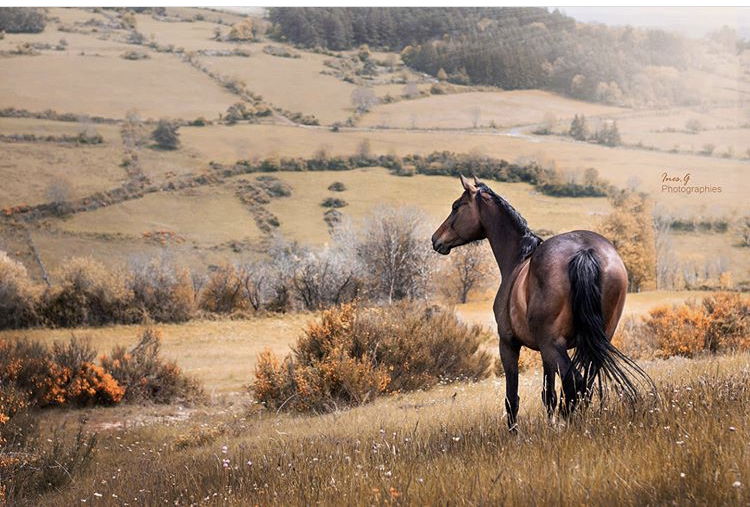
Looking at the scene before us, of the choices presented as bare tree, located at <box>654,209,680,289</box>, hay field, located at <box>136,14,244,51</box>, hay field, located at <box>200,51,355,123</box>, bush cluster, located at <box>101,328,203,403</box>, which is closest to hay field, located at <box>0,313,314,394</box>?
bush cluster, located at <box>101,328,203,403</box>

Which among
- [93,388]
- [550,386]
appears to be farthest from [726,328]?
[93,388]

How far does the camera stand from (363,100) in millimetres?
16312

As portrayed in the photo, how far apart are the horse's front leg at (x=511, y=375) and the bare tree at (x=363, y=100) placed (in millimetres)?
12019

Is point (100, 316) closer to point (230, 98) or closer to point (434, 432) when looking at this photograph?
point (230, 98)

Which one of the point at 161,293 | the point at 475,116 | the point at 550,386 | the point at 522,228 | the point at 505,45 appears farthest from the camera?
the point at 505,45

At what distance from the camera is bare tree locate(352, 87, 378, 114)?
16266 millimetres

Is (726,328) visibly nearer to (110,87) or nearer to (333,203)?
(333,203)

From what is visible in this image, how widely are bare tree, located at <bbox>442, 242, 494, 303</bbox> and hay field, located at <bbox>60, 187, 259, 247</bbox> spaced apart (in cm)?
390

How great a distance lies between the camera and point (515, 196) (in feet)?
52.6

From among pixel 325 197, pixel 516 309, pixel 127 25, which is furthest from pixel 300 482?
pixel 127 25

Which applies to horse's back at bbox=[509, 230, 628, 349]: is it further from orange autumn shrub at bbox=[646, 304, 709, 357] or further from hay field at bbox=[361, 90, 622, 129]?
hay field at bbox=[361, 90, 622, 129]

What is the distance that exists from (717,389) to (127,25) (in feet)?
47.2

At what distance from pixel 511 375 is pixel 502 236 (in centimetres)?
88

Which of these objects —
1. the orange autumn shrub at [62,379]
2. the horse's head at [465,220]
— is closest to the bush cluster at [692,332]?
the horse's head at [465,220]
